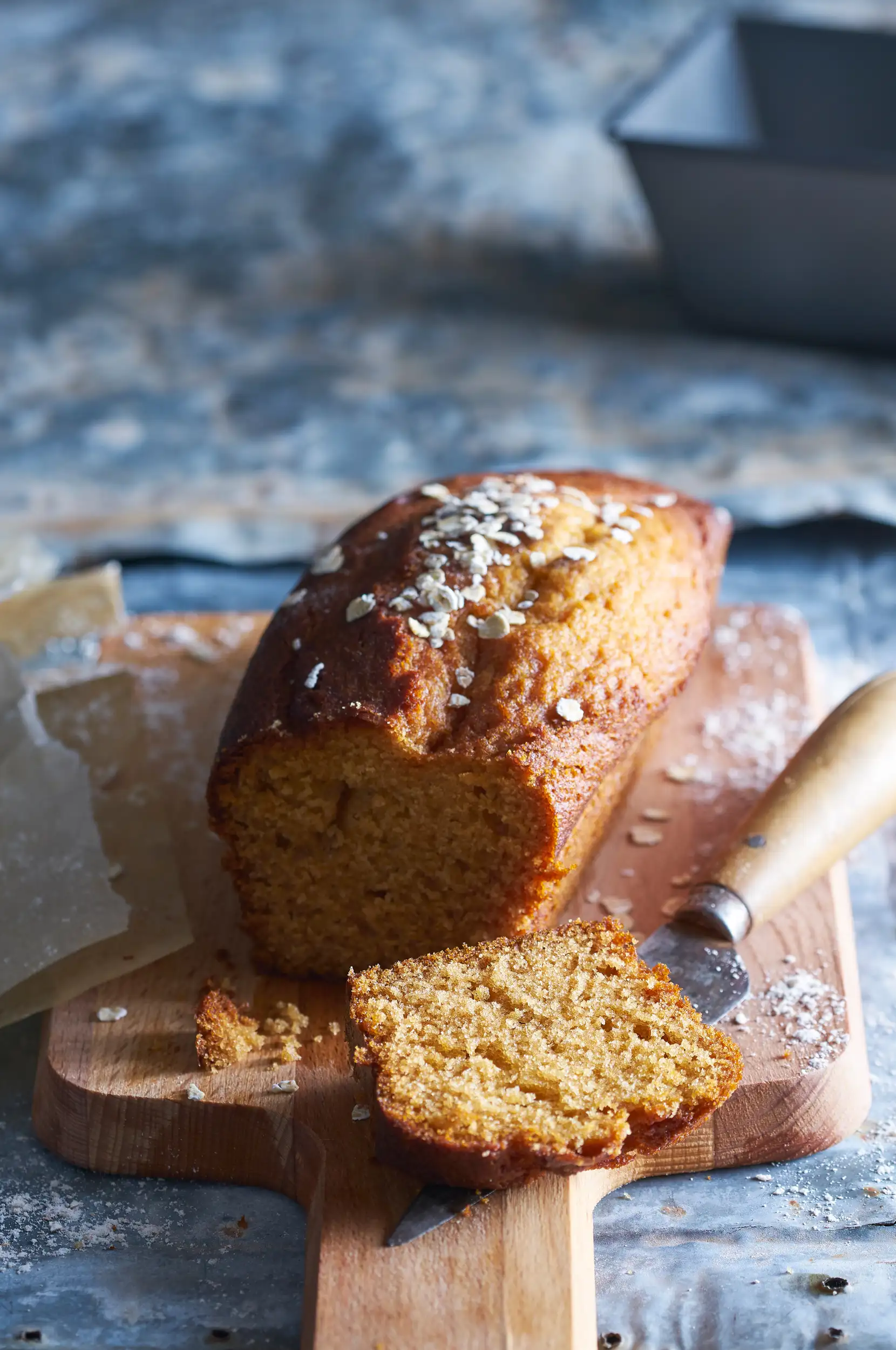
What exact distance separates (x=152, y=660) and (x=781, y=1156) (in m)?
1.77

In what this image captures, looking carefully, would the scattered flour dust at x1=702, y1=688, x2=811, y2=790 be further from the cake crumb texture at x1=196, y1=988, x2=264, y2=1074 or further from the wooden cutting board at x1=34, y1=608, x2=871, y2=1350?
the cake crumb texture at x1=196, y1=988, x2=264, y2=1074

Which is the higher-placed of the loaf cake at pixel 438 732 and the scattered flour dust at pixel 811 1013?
the loaf cake at pixel 438 732

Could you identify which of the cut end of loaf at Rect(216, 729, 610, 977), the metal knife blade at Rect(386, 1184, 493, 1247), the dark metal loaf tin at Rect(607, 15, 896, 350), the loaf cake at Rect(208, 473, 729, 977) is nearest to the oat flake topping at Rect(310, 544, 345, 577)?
the loaf cake at Rect(208, 473, 729, 977)

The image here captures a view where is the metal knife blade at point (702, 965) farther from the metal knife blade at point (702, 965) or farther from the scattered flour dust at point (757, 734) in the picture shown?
the scattered flour dust at point (757, 734)

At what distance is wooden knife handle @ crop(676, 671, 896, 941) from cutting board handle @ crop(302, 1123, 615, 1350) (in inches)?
22.5

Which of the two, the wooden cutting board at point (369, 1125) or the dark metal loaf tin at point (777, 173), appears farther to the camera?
the dark metal loaf tin at point (777, 173)

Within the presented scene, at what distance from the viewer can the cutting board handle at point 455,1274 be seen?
6.25 feet

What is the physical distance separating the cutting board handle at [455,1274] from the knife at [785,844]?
17.5 inches

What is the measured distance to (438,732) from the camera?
2404 mm

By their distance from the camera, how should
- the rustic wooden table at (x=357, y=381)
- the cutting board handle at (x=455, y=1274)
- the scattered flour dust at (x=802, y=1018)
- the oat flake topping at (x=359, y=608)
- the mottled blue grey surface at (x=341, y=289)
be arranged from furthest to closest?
the mottled blue grey surface at (x=341, y=289)
the oat flake topping at (x=359, y=608)
the scattered flour dust at (x=802, y=1018)
the rustic wooden table at (x=357, y=381)
the cutting board handle at (x=455, y=1274)

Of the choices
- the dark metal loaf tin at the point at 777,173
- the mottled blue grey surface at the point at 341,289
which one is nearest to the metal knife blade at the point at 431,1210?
the mottled blue grey surface at the point at 341,289

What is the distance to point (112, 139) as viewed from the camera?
5.90 metres

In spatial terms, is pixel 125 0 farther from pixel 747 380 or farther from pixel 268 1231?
pixel 268 1231

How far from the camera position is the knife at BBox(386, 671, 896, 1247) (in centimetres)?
241
